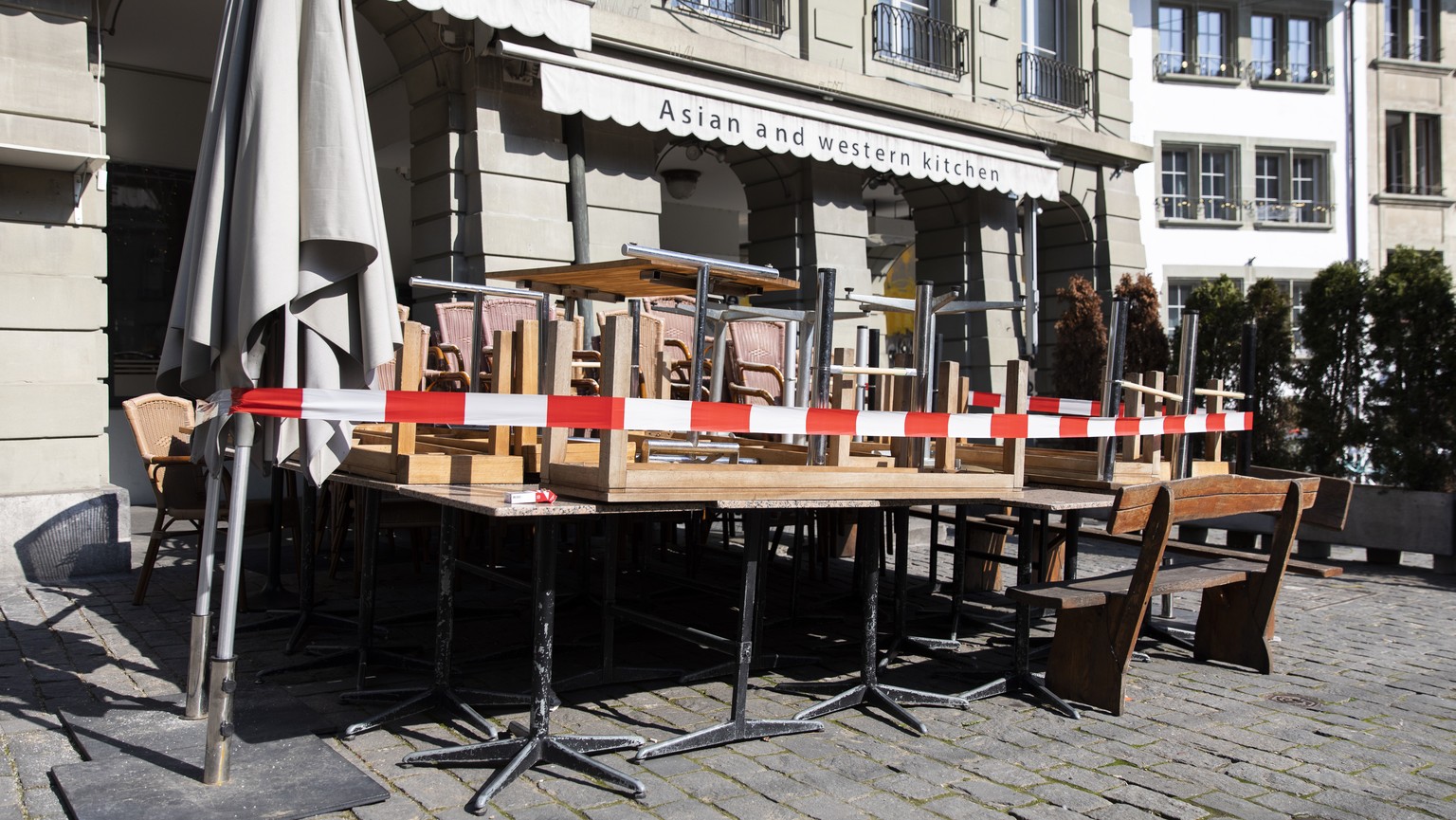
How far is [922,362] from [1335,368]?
24.8 ft

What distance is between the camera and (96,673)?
4980 millimetres

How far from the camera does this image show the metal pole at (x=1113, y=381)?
5.43 meters

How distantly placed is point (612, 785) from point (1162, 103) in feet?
67.9

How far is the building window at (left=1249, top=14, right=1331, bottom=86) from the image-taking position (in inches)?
887

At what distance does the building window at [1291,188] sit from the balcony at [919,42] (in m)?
10.0

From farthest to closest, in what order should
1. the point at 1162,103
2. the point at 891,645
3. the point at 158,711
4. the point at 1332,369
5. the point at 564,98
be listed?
1. the point at 1162,103
2. the point at 1332,369
3. the point at 564,98
4. the point at 891,645
5. the point at 158,711

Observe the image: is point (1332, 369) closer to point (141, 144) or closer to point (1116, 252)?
point (1116, 252)

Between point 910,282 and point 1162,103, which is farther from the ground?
point 1162,103

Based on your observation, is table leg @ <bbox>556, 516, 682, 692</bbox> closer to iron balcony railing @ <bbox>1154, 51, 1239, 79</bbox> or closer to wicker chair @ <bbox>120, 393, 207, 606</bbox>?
wicker chair @ <bbox>120, 393, 207, 606</bbox>

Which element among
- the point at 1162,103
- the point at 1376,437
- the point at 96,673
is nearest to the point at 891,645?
the point at 96,673

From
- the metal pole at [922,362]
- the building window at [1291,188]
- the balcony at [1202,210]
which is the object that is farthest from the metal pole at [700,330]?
the building window at [1291,188]

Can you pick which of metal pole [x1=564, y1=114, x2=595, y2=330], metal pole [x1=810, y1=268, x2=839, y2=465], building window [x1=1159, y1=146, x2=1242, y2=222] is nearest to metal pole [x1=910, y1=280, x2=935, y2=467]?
metal pole [x1=810, y1=268, x2=839, y2=465]

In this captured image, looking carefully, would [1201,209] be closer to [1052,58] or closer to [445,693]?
[1052,58]

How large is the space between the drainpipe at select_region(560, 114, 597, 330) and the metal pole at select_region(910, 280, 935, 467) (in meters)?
6.11
